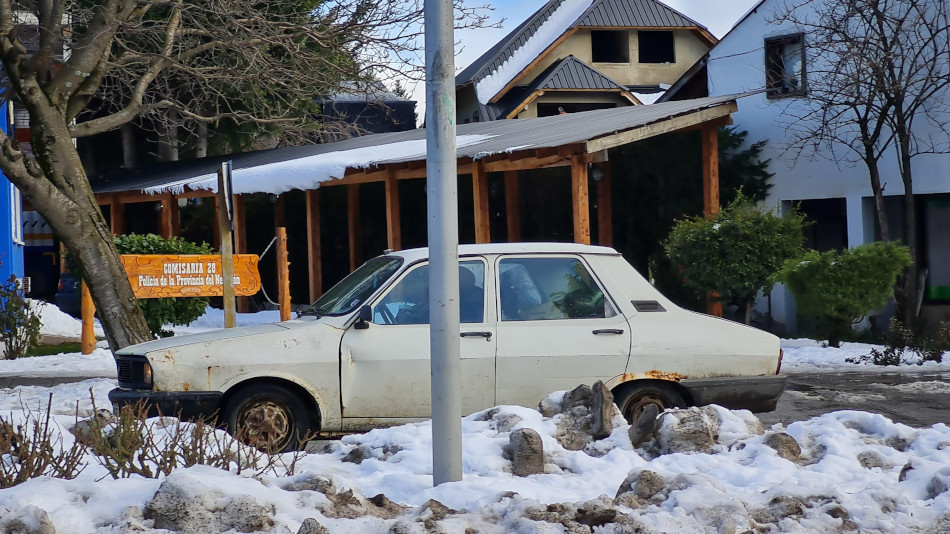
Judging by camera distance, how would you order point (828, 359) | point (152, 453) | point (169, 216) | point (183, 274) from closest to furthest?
point (152, 453)
point (183, 274)
point (828, 359)
point (169, 216)

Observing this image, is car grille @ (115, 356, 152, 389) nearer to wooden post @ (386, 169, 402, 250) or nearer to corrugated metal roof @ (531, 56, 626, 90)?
wooden post @ (386, 169, 402, 250)

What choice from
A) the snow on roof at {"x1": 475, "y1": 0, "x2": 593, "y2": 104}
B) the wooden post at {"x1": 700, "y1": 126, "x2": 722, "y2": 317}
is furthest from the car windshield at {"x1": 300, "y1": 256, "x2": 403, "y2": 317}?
the snow on roof at {"x1": 475, "y1": 0, "x2": 593, "y2": 104}

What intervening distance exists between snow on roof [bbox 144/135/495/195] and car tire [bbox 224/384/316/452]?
10.0 metres

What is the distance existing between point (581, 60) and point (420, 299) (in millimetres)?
31541

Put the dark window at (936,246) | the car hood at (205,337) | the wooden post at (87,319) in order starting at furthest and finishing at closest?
the dark window at (936,246)
the wooden post at (87,319)
the car hood at (205,337)

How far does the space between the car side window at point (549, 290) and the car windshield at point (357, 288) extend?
0.81 metres

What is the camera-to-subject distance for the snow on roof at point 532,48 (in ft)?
122

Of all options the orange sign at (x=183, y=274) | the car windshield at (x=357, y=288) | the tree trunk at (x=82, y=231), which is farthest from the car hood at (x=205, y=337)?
the orange sign at (x=183, y=274)

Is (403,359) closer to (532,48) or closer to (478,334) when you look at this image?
(478,334)

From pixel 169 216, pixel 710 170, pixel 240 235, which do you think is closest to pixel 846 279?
pixel 710 170

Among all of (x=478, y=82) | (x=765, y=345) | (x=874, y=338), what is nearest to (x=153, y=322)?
(x=765, y=345)

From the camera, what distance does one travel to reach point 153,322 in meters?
14.6

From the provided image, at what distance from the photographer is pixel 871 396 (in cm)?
1102

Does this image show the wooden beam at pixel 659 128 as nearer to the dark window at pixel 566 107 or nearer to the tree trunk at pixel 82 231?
the tree trunk at pixel 82 231
